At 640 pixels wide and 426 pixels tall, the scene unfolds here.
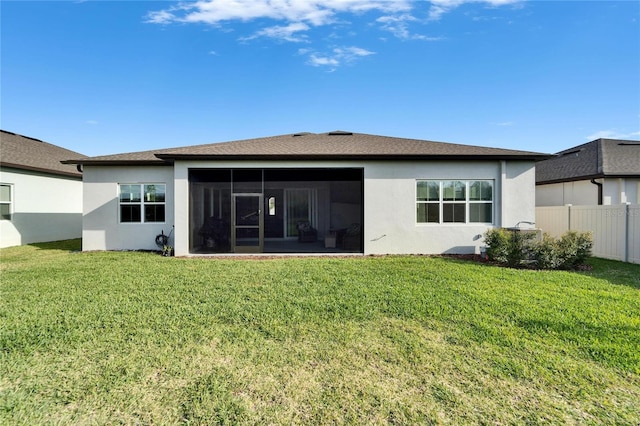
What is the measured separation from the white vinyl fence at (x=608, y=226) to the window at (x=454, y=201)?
3.05 metres

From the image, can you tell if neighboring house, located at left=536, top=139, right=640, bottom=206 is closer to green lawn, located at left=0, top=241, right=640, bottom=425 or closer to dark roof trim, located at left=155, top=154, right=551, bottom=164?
dark roof trim, located at left=155, top=154, right=551, bottom=164

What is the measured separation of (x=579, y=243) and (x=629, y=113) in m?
12.6

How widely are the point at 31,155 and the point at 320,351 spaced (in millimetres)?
18642

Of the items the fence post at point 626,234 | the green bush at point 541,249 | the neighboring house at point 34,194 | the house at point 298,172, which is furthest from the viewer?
the neighboring house at point 34,194

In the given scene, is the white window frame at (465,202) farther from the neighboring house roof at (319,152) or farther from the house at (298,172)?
the neighboring house roof at (319,152)

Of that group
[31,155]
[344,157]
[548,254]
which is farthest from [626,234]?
[31,155]

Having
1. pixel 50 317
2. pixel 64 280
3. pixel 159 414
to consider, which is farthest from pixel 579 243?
pixel 64 280

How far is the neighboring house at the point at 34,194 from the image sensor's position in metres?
13.2

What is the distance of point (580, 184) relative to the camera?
14961mm

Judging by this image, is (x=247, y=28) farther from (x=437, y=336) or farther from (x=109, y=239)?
(x=437, y=336)

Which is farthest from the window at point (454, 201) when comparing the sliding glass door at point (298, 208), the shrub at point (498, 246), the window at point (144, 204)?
the window at point (144, 204)

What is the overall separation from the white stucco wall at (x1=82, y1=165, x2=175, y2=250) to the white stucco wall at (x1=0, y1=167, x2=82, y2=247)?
4.24 m

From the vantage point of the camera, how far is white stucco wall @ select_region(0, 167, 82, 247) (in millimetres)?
13352

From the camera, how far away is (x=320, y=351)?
12.4ft
